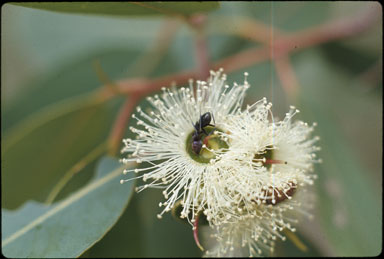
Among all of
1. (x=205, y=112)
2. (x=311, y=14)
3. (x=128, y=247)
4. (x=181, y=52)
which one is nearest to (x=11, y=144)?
(x=128, y=247)

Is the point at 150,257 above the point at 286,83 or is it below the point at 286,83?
below

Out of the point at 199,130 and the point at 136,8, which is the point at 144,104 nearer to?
the point at 136,8

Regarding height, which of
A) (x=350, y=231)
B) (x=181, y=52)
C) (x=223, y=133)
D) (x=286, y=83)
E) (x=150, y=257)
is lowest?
(x=150, y=257)

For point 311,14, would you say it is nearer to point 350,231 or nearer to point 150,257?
point 350,231

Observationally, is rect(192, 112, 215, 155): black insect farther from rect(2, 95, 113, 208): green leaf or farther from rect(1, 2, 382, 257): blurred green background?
rect(2, 95, 113, 208): green leaf

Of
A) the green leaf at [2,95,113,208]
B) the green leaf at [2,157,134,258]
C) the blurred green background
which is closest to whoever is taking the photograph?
the green leaf at [2,157,134,258]

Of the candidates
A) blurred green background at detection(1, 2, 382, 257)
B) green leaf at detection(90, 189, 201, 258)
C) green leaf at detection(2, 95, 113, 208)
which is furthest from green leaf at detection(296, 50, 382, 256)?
green leaf at detection(2, 95, 113, 208)
